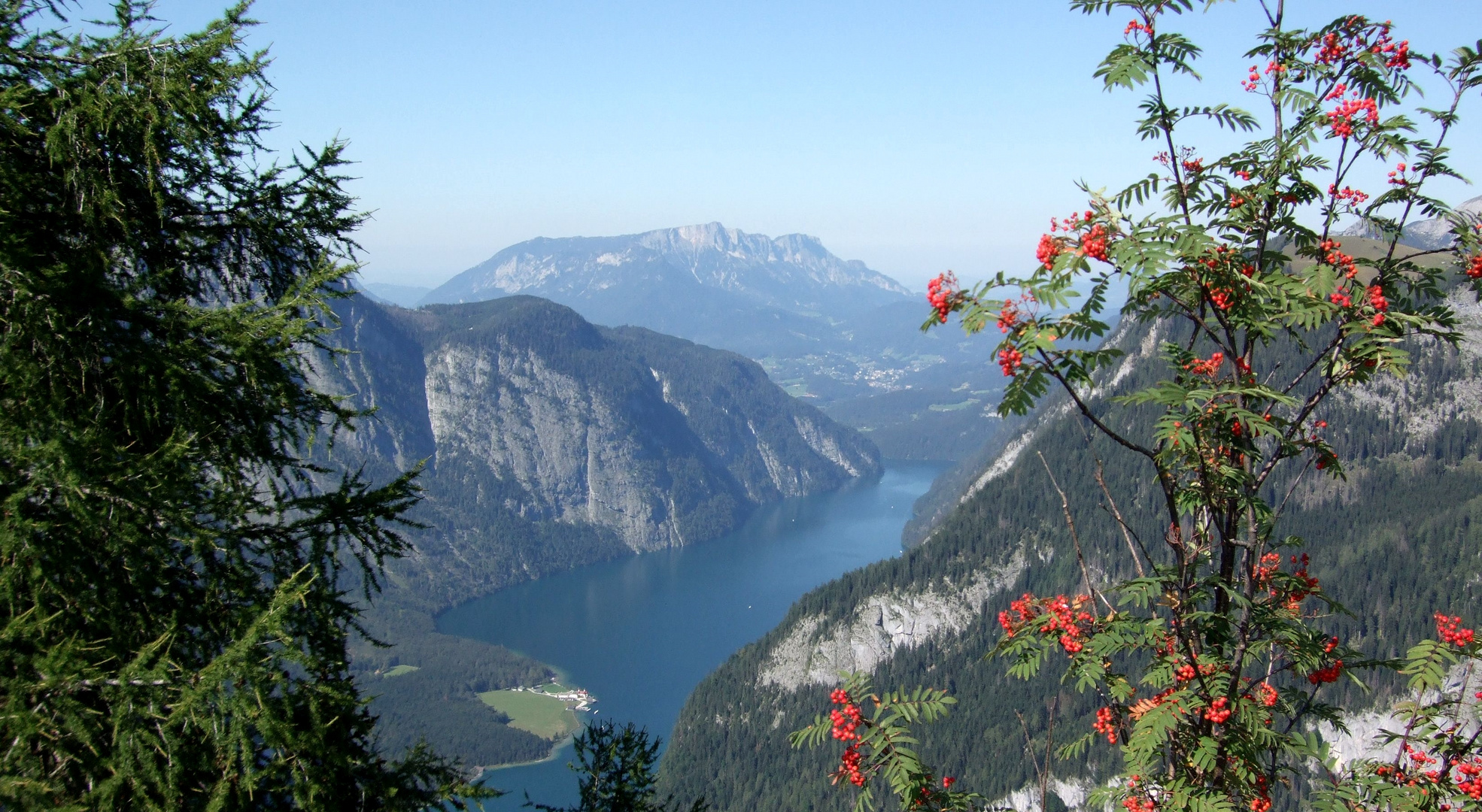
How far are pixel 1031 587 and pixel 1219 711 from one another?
4613 inches

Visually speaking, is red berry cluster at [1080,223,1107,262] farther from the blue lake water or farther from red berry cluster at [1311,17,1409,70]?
the blue lake water

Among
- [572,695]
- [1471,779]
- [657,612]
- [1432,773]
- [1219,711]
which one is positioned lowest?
[657,612]

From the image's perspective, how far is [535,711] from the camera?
10362 cm

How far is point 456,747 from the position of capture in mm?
92375

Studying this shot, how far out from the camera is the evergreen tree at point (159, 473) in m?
4.50

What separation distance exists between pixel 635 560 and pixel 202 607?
590 ft

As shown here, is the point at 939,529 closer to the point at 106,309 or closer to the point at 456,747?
the point at 456,747

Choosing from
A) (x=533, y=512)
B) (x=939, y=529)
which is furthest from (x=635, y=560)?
(x=939, y=529)

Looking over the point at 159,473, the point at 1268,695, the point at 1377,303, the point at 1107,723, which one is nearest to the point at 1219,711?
the point at 1268,695

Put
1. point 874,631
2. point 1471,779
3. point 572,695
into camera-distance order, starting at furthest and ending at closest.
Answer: point 572,695 < point 874,631 < point 1471,779

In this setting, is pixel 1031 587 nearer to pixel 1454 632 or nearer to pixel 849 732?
pixel 1454 632

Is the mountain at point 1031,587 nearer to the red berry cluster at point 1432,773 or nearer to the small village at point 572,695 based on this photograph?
the small village at point 572,695

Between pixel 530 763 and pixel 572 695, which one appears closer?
pixel 530 763

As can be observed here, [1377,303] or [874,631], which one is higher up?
[1377,303]
